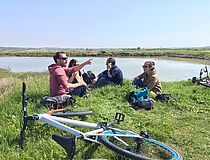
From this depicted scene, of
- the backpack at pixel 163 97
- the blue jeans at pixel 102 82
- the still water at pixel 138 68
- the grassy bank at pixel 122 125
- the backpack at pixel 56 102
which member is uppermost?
the blue jeans at pixel 102 82

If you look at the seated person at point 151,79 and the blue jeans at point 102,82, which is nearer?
the seated person at point 151,79

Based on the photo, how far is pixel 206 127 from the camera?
6070 millimetres

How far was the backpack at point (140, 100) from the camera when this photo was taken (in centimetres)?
705

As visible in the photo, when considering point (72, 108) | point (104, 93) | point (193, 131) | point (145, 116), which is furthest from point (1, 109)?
point (193, 131)

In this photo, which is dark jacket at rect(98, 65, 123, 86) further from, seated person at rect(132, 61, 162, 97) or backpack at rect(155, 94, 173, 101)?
backpack at rect(155, 94, 173, 101)

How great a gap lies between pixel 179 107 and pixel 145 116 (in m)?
1.45

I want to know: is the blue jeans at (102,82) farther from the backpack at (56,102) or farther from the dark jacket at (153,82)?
the backpack at (56,102)

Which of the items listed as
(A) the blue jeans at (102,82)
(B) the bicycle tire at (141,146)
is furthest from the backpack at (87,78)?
(B) the bicycle tire at (141,146)

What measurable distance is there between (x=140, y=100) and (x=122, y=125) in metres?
1.56

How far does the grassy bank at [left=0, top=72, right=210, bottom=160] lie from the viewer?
447cm

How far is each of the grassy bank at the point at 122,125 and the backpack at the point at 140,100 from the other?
168mm

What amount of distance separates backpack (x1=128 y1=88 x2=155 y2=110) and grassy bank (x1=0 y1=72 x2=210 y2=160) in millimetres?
168

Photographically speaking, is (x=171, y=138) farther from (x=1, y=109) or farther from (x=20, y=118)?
(x=1, y=109)

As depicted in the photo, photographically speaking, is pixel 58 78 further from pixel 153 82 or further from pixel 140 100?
pixel 153 82
